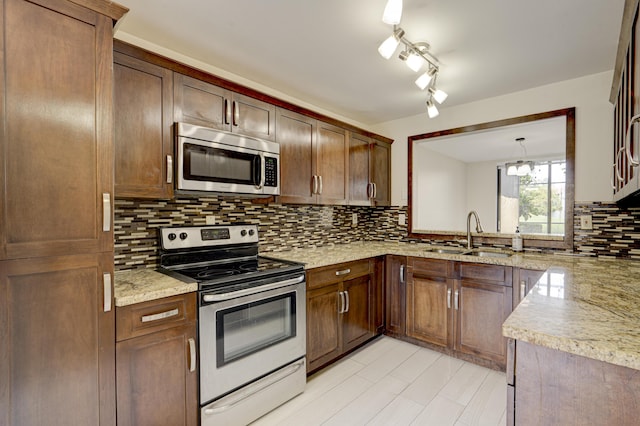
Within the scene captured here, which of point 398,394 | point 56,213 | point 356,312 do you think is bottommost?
point 398,394

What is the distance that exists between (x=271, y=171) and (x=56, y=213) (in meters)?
1.28

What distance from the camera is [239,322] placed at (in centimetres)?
180

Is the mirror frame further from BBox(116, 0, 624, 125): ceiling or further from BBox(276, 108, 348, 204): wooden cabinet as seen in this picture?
BBox(276, 108, 348, 204): wooden cabinet

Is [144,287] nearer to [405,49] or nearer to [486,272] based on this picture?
[405,49]

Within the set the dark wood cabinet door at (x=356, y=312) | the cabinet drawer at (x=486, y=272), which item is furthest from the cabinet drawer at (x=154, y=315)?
the cabinet drawer at (x=486, y=272)

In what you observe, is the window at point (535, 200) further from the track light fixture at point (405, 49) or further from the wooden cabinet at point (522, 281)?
the track light fixture at point (405, 49)

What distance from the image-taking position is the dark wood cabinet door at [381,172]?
3422 mm

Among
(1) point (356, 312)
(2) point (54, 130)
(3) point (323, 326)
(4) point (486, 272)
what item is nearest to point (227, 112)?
(2) point (54, 130)

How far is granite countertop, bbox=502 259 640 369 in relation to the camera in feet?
2.66

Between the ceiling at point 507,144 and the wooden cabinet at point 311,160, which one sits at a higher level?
the ceiling at point 507,144

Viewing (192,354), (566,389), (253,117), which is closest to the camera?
(566,389)

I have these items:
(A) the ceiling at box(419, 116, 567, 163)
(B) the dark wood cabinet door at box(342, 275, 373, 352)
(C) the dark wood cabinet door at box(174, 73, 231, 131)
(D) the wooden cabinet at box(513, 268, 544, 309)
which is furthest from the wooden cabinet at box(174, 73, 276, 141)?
(D) the wooden cabinet at box(513, 268, 544, 309)

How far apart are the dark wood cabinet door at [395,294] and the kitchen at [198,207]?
0.13 m

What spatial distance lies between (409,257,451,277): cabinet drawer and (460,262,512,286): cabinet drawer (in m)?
0.13
